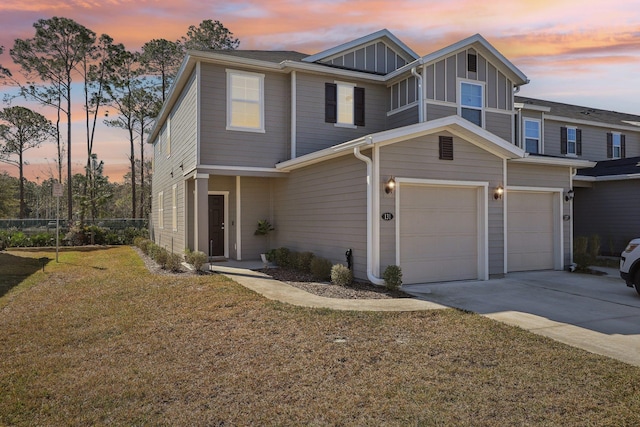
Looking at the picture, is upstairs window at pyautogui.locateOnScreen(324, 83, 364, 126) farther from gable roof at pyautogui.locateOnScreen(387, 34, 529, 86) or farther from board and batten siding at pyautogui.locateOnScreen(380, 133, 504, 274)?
board and batten siding at pyautogui.locateOnScreen(380, 133, 504, 274)

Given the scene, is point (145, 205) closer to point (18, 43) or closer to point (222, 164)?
point (18, 43)

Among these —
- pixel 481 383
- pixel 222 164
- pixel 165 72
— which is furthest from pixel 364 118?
pixel 165 72

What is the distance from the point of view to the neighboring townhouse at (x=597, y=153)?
15242 millimetres

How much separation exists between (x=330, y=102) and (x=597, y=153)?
1482cm

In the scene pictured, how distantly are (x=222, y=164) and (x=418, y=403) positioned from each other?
30.2ft

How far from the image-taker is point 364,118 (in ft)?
44.1

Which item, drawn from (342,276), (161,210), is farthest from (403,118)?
(161,210)

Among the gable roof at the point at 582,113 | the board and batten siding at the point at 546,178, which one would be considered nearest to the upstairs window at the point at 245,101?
the board and batten siding at the point at 546,178

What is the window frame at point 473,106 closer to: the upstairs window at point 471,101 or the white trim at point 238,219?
the upstairs window at point 471,101

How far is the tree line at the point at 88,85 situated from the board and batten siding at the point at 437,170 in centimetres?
1987

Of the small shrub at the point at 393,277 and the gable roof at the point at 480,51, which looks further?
the gable roof at the point at 480,51

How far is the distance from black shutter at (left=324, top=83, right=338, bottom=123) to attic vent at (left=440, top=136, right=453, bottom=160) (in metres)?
4.40

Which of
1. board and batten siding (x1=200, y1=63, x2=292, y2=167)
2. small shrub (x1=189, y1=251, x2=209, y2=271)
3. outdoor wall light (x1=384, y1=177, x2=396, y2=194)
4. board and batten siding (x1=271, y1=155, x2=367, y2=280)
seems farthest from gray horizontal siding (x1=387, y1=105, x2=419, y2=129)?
small shrub (x1=189, y1=251, x2=209, y2=271)

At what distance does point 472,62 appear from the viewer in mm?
13008
